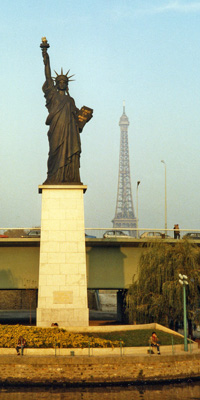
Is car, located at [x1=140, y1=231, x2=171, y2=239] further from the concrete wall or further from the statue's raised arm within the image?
the statue's raised arm

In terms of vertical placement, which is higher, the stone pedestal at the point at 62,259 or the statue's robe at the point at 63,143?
the statue's robe at the point at 63,143

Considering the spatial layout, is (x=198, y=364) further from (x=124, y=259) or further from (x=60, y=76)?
(x=60, y=76)

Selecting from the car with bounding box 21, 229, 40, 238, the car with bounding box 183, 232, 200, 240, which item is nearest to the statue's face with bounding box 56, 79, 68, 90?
the car with bounding box 21, 229, 40, 238

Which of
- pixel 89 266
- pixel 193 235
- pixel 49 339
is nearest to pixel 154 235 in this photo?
pixel 193 235

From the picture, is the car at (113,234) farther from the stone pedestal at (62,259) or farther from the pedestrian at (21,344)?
the pedestrian at (21,344)

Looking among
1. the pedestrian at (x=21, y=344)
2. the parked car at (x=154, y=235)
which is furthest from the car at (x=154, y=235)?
the pedestrian at (x=21, y=344)

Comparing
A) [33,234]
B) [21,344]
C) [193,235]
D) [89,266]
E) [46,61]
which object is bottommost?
[21,344]

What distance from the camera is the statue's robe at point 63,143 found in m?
41.6

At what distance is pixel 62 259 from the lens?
40062 millimetres

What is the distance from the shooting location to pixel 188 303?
135ft

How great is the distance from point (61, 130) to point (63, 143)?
961 millimetres

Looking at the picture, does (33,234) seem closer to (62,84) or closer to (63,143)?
(63,143)

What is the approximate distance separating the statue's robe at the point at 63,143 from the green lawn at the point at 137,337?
1129 centimetres

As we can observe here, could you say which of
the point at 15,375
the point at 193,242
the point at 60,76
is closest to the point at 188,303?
the point at 193,242
